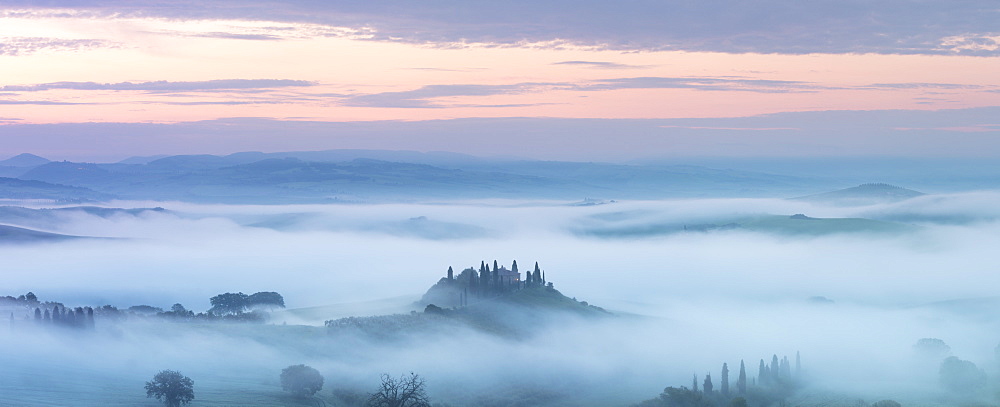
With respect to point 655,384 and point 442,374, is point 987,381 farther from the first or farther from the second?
point 442,374

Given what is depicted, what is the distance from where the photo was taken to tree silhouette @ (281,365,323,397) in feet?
513

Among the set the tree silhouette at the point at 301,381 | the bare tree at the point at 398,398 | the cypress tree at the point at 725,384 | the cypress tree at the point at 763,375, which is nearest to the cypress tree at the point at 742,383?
the cypress tree at the point at 725,384

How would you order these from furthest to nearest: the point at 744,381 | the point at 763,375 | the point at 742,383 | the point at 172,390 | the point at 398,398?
the point at 763,375 < the point at 744,381 < the point at 742,383 < the point at 172,390 < the point at 398,398

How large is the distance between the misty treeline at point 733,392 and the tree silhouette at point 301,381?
4834cm

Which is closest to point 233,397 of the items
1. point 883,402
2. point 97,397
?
point 97,397

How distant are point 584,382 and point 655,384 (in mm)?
12726

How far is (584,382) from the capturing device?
195500 mm

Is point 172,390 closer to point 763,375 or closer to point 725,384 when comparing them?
point 725,384

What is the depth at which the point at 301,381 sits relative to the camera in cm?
15638

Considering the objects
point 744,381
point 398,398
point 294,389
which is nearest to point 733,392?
point 744,381

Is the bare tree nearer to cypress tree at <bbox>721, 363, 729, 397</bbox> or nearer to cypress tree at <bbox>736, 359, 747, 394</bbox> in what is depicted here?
cypress tree at <bbox>721, 363, 729, 397</bbox>

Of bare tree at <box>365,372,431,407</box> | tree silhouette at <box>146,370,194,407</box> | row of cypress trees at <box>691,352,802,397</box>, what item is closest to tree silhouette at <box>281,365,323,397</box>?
tree silhouette at <box>146,370,194,407</box>

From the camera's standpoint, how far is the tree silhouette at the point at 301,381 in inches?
6152

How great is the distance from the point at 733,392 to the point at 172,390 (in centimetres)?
9063
